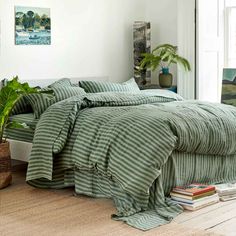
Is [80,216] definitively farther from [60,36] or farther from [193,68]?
[193,68]

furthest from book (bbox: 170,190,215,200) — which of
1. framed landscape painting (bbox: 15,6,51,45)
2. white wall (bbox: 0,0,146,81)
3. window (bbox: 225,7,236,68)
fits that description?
window (bbox: 225,7,236,68)

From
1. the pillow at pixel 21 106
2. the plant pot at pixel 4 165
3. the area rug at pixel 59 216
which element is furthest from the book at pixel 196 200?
the pillow at pixel 21 106

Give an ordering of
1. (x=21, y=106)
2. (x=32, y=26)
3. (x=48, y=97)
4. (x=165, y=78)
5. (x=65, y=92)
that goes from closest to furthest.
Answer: (x=48, y=97) < (x=65, y=92) < (x=21, y=106) < (x=32, y=26) < (x=165, y=78)

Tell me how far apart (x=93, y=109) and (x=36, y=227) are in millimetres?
1242

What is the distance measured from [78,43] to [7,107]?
1.84 meters

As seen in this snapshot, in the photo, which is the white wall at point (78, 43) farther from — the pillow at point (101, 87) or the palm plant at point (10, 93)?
the palm plant at point (10, 93)

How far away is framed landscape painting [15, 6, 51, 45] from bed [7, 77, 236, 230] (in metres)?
1.22

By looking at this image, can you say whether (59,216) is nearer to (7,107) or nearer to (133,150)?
(133,150)

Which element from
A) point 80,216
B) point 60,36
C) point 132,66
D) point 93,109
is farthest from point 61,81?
point 80,216

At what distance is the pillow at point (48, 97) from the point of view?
4.71 metres

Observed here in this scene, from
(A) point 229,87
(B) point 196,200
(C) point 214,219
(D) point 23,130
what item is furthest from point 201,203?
(A) point 229,87

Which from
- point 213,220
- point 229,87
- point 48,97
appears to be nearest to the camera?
point 213,220

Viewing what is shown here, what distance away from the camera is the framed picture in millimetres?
5832

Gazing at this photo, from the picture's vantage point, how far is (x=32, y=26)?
5.46 m
